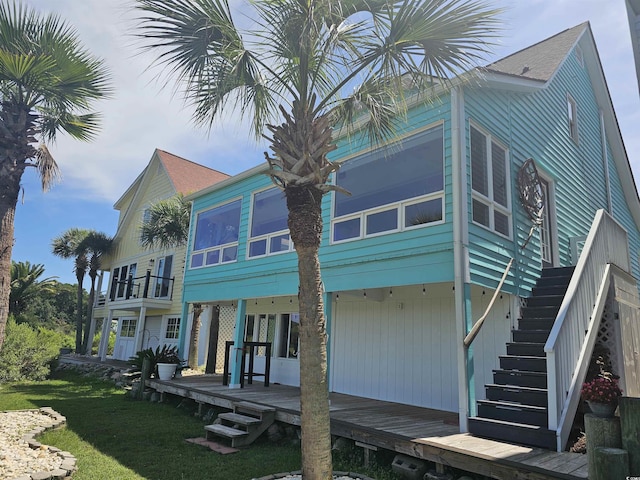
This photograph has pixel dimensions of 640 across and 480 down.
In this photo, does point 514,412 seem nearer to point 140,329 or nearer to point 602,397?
point 602,397

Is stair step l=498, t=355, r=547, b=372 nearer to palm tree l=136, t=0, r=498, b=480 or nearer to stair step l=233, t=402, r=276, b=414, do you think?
palm tree l=136, t=0, r=498, b=480

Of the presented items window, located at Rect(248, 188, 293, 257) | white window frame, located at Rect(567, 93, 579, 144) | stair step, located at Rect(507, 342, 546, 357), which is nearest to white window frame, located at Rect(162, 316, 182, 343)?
Result: window, located at Rect(248, 188, 293, 257)

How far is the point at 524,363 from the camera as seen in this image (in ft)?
20.3

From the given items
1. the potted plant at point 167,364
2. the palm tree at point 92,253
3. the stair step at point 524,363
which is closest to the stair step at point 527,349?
the stair step at point 524,363

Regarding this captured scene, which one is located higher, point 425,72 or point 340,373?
point 425,72

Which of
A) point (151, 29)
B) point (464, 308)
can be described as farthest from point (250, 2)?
point (464, 308)

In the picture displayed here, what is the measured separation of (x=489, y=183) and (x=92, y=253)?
909 inches

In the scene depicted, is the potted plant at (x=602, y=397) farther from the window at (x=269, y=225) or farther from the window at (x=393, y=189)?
the window at (x=269, y=225)

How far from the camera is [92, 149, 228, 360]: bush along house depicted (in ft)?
62.0

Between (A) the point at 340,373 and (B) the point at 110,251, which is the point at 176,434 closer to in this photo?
(A) the point at 340,373

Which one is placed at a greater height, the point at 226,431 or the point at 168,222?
the point at 168,222

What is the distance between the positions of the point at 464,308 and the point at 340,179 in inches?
152

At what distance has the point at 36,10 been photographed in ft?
26.1

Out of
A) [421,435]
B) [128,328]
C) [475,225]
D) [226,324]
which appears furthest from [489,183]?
[128,328]
